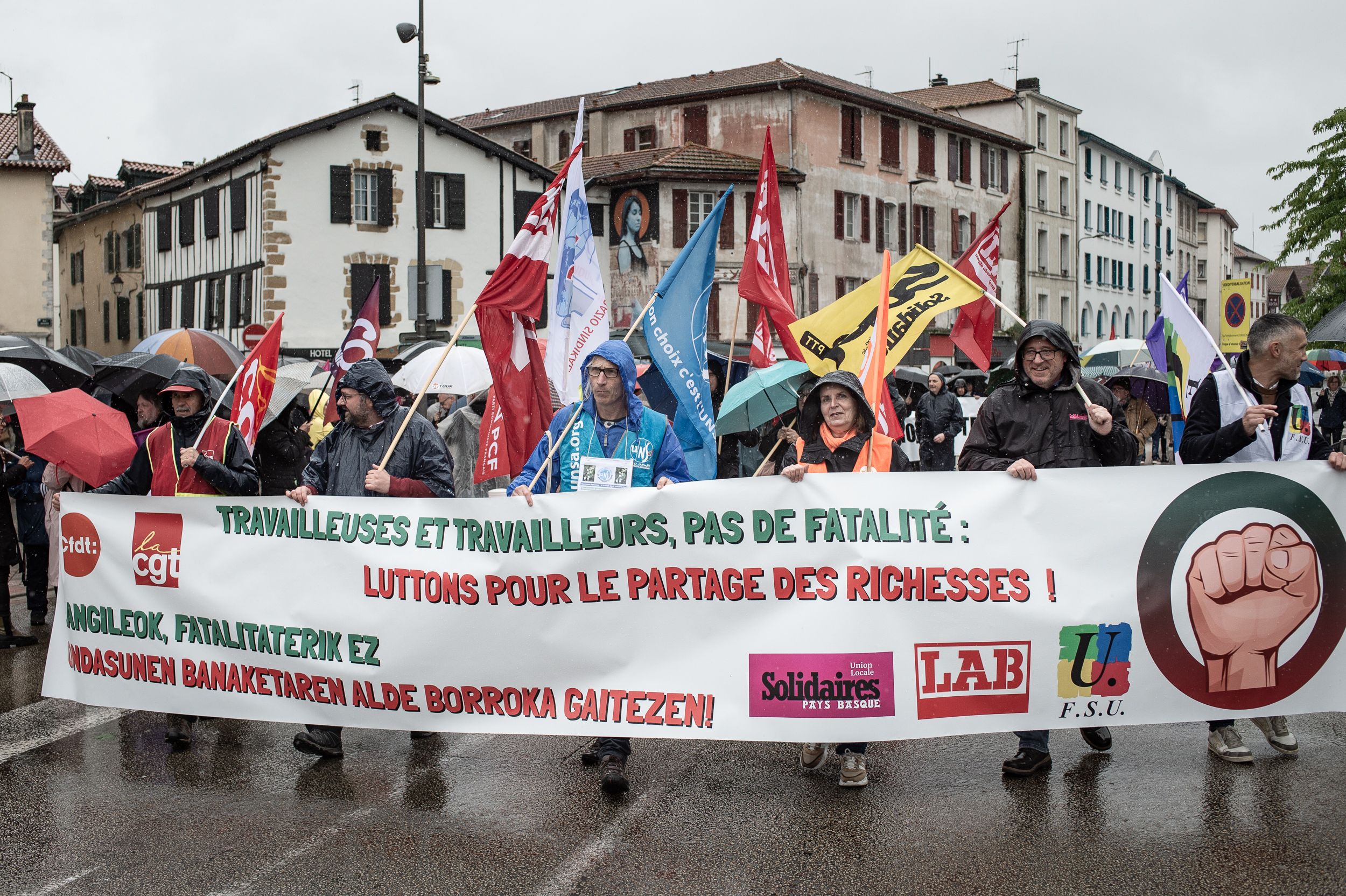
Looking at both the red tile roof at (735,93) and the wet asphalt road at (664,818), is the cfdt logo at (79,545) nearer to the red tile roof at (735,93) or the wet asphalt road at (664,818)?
the wet asphalt road at (664,818)

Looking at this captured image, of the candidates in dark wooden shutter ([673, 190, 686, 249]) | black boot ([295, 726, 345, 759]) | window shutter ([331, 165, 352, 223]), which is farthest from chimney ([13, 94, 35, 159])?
black boot ([295, 726, 345, 759])

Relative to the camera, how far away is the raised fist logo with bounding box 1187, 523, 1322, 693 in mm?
5348

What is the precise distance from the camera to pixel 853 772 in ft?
17.8

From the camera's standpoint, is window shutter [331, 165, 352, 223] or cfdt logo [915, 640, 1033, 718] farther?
window shutter [331, 165, 352, 223]

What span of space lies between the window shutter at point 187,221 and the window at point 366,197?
617 cm

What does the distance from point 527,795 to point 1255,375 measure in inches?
148

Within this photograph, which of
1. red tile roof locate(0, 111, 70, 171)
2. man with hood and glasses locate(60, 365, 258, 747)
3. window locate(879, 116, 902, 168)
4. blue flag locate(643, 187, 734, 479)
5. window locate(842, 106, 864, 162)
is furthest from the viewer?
window locate(879, 116, 902, 168)

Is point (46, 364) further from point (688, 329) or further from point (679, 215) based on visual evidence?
point (679, 215)

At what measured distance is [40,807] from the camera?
530 centimetres

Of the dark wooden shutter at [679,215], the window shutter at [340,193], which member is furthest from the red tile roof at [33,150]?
the dark wooden shutter at [679,215]

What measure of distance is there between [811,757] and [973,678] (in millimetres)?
915

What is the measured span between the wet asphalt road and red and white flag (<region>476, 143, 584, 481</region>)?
1.86 meters

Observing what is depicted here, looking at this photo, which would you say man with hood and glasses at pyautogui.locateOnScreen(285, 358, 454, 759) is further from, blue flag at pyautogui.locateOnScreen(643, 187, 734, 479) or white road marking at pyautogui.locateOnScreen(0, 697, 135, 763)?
blue flag at pyautogui.locateOnScreen(643, 187, 734, 479)

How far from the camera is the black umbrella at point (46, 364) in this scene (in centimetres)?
1149
